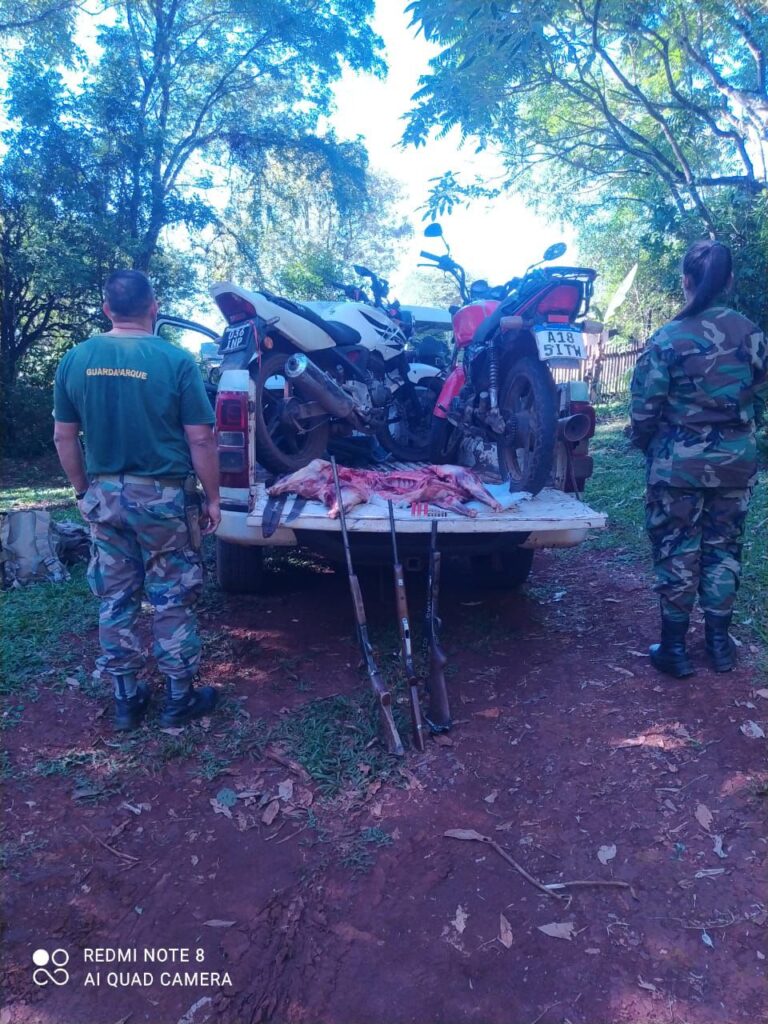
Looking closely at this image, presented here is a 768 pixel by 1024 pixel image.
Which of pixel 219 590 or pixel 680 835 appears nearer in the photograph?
pixel 680 835

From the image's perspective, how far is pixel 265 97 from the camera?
13.0 m

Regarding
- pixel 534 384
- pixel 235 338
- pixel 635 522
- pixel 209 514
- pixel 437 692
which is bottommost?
pixel 437 692

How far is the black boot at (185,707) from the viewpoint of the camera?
310 centimetres

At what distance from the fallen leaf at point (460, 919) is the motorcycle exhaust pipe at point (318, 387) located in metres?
3.00

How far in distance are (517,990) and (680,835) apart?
875 mm

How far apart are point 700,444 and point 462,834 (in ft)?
7.07

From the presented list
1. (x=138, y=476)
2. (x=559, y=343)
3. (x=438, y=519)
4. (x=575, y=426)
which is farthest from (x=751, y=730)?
(x=138, y=476)

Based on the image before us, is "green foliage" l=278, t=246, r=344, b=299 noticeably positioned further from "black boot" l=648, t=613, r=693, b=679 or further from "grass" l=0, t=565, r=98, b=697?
"black boot" l=648, t=613, r=693, b=679

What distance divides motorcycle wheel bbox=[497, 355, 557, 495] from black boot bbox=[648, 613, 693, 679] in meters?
1.05

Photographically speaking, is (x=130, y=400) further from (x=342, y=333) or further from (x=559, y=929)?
(x=559, y=929)

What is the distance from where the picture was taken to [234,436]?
3.54m

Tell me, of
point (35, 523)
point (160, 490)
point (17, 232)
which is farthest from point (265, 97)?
point (160, 490)

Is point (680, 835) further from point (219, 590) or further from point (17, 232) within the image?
point (17, 232)

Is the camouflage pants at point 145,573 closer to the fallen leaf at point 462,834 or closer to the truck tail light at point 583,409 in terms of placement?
the fallen leaf at point 462,834
